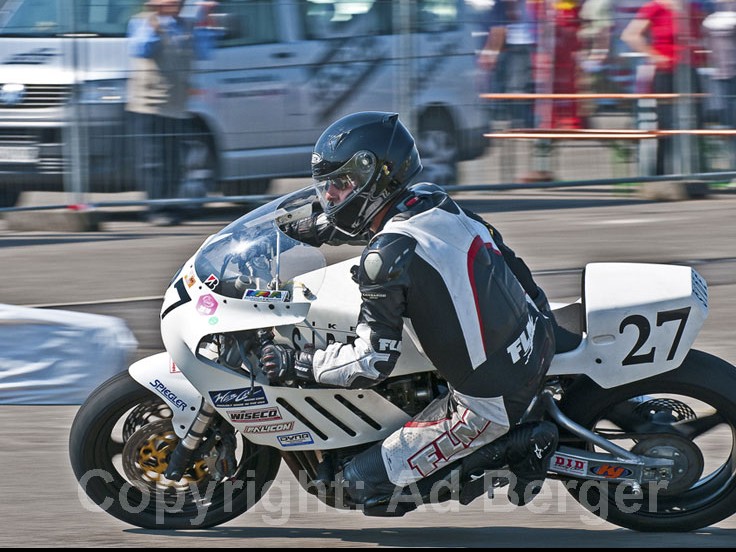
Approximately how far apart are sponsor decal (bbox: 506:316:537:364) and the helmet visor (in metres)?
0.73

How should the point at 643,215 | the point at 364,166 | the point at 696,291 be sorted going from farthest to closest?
the point at 643,215 → the point at 696,291 → the point at 364,166

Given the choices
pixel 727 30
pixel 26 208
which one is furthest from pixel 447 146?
pixel 26 208

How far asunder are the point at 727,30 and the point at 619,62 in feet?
3.42

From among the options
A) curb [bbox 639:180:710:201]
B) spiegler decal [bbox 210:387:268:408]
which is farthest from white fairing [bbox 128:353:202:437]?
curb [bbox 639:180:710:201]

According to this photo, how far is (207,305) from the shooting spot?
15.3 ft

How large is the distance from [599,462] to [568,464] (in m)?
0.11

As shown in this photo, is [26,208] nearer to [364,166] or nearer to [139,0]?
[139,0]

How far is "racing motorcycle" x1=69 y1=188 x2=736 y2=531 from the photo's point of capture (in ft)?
15.4

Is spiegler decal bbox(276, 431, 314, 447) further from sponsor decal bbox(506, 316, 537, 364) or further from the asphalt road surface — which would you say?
sponsor decal bbox(506, 316, 537, 364)

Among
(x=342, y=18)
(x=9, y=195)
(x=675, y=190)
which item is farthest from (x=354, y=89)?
(x=675, y=190)

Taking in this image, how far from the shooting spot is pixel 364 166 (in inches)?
179

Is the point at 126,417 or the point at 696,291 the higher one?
the point at 696,291

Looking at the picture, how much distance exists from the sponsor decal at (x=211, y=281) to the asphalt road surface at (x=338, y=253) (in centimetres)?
90

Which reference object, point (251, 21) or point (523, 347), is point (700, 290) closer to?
point (523, 347)
